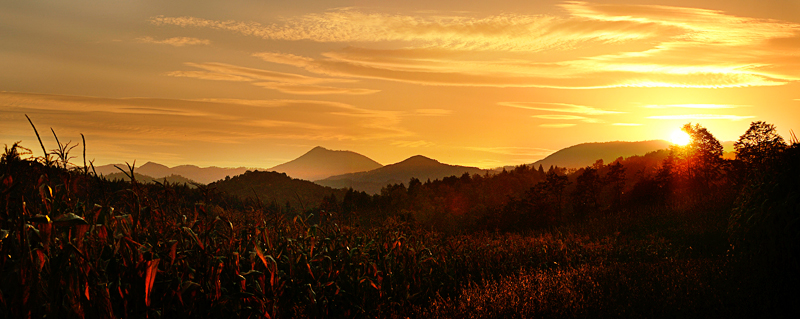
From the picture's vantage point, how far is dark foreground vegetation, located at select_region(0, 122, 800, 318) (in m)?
3.05

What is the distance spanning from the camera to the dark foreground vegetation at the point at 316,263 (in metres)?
3.05

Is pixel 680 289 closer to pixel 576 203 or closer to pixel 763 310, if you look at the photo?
pixel 763 310

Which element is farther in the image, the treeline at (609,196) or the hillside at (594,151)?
the hillside at (594,151)

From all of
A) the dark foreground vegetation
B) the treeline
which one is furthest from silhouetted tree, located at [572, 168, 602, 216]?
the dark foreground vegetation

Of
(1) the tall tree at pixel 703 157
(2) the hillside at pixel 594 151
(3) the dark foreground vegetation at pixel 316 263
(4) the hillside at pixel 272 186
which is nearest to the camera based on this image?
(3) the dark foreground vegetation at pixel 316 263

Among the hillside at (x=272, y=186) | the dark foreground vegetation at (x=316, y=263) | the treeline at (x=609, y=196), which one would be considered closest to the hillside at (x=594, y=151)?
the hillside at (x=272, y=186)

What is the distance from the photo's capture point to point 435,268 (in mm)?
7035

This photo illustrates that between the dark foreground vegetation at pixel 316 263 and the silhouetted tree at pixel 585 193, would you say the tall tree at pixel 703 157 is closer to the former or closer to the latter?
the silhouetted tree at pixel 585 193

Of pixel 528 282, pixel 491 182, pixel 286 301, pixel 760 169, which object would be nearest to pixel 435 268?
pixel 528 282

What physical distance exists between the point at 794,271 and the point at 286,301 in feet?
20.1

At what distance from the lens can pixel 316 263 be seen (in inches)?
221

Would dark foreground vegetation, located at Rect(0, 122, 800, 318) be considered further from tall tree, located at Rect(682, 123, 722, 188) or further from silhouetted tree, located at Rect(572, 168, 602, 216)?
tall tree, located at Rect(682, 123, 722, 188)

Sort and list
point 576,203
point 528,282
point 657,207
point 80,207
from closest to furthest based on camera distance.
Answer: point 80,207
point 528,282
point 657,207
point 576,203

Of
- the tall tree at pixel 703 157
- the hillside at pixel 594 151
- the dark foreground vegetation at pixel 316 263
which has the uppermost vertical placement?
the hillside at pixel 594 151
